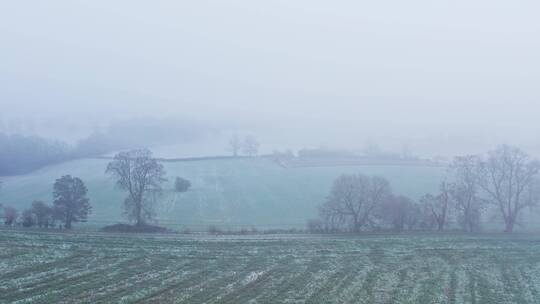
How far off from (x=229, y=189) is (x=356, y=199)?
87.0 feet

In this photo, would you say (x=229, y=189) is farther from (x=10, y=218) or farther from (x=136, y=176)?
(x=10, y=218)

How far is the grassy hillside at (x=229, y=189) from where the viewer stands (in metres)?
66.2

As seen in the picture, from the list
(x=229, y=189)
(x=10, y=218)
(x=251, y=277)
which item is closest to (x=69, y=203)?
(x=10, y=218)

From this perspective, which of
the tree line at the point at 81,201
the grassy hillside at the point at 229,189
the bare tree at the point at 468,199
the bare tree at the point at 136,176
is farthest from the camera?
the grassy hillside at the point at 229,189

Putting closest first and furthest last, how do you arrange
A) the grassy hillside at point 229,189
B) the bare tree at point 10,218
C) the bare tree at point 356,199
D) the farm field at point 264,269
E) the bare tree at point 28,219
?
the farm field at point 264,269, the bare tree at point 28,219, the bare tree at point 10,218, the bare tree at point 356,199, the grassy hillside at point 229,189

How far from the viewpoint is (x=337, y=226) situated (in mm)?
59406

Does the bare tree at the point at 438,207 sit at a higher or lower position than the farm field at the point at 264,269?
higher

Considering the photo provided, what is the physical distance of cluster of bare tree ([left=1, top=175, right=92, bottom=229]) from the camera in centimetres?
5484

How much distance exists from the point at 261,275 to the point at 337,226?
24586 millimetres

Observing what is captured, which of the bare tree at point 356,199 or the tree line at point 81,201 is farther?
the bare tree at point 356,199

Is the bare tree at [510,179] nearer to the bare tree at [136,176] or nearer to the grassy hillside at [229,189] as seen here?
the grassy hillside at [229,189]

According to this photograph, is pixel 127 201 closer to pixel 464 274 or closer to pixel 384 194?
pixel 384 194

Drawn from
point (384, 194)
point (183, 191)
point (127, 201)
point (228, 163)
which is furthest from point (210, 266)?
point (228, 163)

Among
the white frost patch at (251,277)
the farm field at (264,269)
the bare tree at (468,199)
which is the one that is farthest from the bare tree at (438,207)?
the white frost patch at (251,277)
